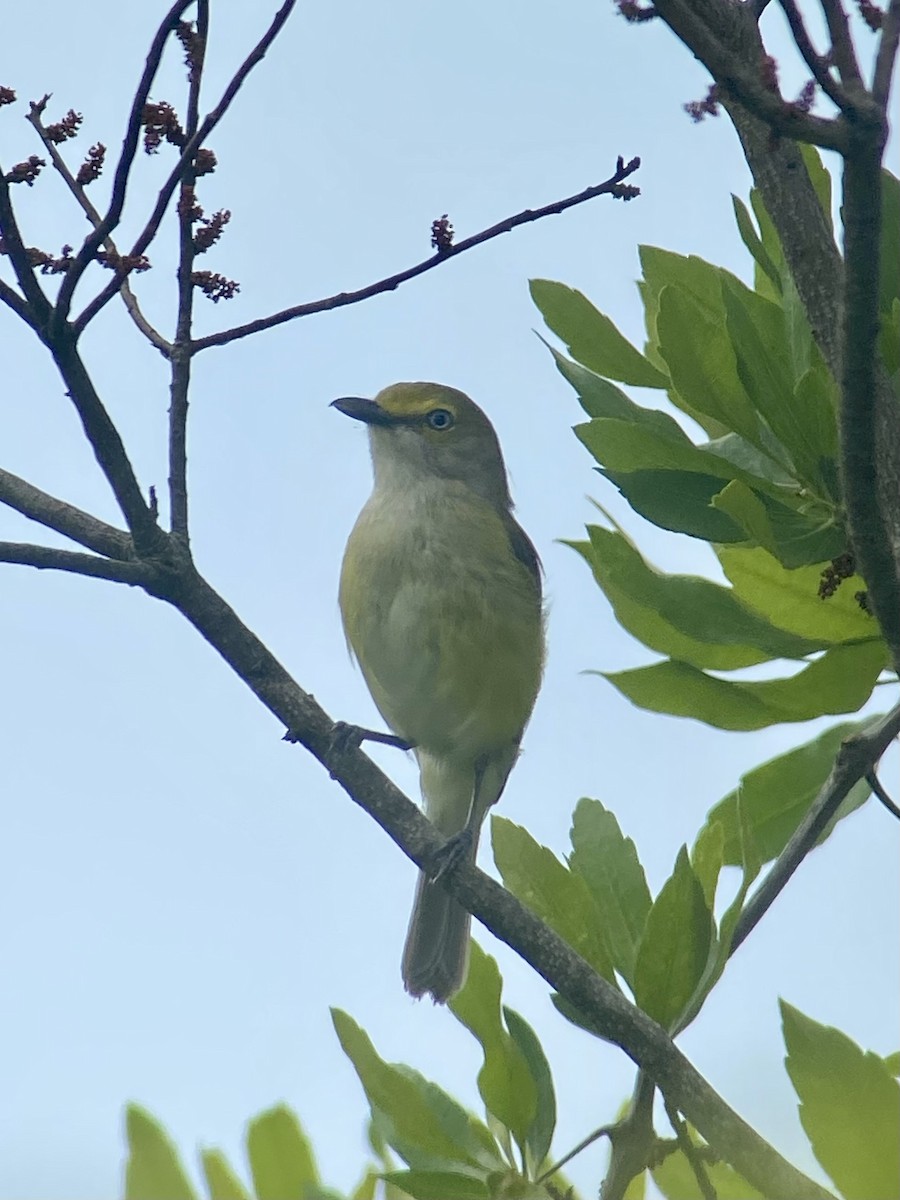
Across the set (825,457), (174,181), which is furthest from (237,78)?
(825,457)

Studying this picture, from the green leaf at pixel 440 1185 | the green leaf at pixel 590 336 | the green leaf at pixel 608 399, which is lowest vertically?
the green leaf at pixel 440 1185

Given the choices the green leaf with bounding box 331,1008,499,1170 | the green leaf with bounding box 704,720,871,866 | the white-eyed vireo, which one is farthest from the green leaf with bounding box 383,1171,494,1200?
the white-eyed vireo

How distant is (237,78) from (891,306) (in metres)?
1.42

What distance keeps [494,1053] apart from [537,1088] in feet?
0.37

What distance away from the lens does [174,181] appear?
2.81 m

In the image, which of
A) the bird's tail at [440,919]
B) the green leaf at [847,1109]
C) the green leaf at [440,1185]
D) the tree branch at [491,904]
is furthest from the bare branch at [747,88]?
the bird's tail at [440,919]

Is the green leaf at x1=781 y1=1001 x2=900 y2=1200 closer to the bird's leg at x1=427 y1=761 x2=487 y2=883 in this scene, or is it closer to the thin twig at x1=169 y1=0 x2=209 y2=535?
the bird's leg at x1=427 y1=761 x2=487 y2=883

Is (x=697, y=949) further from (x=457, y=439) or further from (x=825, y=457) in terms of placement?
(x=457, y=439)

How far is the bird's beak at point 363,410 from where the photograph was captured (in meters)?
6.38

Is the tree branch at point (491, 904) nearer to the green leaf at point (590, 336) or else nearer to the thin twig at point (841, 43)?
the green leaf at point (590, 336)

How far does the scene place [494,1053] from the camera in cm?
305

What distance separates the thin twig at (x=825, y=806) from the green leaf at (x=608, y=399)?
2.56ft

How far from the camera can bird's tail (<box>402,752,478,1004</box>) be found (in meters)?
5.92

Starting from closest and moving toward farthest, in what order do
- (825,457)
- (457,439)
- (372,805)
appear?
(825,457) < (372,805) < (457,439)
